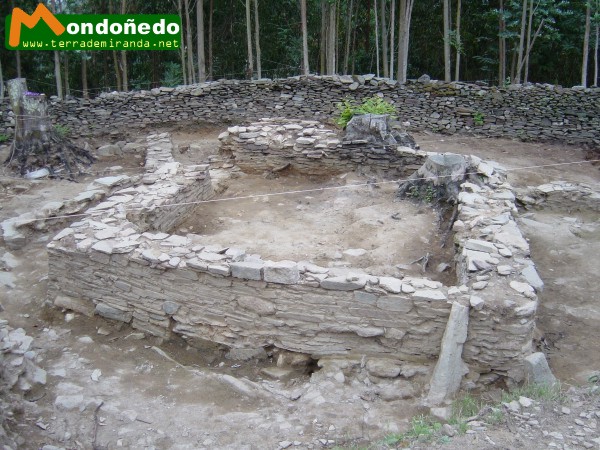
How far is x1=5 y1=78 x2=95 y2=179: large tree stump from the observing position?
10141 millimetres

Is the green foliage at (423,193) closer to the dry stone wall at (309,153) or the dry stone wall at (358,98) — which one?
the dry stone wall at (309,153)

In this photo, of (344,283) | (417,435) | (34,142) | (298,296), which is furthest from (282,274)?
(34,142)

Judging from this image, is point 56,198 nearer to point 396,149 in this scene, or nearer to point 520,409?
point 396,149

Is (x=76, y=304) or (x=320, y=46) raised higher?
(x=320, y=46)

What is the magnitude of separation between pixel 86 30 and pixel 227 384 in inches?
513

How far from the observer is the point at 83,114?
13.5 metres

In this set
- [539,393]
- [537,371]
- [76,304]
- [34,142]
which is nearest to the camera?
[539,393]

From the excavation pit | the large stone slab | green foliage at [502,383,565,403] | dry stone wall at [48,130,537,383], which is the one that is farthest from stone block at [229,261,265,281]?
green foliage at [502,383,565,403]

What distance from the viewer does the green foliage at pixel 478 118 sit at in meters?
13.1

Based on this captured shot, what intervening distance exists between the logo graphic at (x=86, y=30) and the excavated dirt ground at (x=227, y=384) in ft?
28.8

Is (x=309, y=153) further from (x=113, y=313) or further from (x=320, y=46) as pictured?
(x=320, y=46)

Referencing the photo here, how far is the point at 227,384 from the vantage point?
189 inches

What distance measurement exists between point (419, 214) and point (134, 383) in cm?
442

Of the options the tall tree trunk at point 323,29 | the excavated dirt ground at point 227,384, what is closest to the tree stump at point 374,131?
the excavated dirt ground at point 227,384
